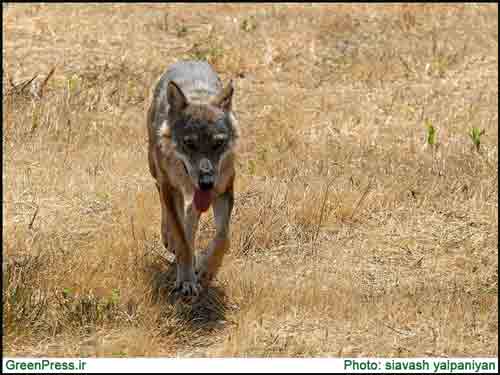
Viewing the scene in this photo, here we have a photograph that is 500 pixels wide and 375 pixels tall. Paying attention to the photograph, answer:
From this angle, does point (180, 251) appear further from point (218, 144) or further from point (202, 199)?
point (218, 144)

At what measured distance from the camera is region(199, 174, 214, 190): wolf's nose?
21.9 ft

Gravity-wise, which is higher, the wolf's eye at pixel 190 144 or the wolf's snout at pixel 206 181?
the wolf's eye at pixel 190 144

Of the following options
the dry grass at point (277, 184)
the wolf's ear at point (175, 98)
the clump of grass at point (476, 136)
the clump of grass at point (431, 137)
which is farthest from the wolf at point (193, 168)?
the clump of grass at point (476, 136)

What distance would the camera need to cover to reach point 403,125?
39.1 feet

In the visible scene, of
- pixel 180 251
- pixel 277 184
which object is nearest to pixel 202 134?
pixel 180 251

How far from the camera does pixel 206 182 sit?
6.68m

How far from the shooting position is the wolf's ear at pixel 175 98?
7100 mm

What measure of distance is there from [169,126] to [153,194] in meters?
2.05

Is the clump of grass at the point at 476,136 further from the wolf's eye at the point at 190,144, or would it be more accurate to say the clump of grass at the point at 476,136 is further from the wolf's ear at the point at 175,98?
the wolf's eye at the point at 190,144

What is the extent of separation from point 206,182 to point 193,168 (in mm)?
211

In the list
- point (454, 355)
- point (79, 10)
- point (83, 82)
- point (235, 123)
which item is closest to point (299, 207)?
point (235, 123)

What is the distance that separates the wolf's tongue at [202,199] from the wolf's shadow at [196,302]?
2.78 feet

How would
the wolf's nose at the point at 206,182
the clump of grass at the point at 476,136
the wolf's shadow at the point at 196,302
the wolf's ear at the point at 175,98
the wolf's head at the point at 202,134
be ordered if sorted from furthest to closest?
the clump of grass at the point at 476,136 < the wolf's shadow at the point at 196,302 < the wolf's ear at the point at 175,98 < the wolf's head at the point at 202,134 < the wolf's nose at the point at 206,182

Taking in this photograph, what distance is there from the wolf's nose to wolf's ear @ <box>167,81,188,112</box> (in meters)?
0.75
